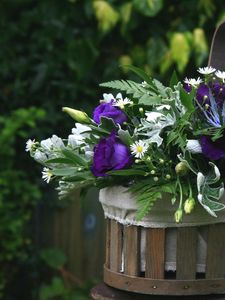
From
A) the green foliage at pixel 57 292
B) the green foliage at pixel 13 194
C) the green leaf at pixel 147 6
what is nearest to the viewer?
the green leaf at pixel 147 6

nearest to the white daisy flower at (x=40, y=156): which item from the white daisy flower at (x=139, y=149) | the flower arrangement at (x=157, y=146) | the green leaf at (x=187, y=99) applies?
the flower arrangement at (x=157, y=146)

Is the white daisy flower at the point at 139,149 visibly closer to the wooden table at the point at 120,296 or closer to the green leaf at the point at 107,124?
the green leaf at the point at 107,124

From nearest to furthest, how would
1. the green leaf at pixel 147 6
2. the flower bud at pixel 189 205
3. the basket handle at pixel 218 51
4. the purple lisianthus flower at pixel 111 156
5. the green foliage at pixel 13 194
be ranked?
the flower bud at pixel 189 205 < the purple lisianthus flower at pixel 111 156 < the basket handle at pixel 218 51 < the green leaf at pixel 147 6 < the green foliage at pixel 13 194

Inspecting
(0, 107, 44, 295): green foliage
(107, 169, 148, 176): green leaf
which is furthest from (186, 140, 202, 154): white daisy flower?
(0, 107, 44, 295): green foliage

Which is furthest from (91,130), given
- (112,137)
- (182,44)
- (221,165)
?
(182,44)

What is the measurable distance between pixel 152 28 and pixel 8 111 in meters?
0.97

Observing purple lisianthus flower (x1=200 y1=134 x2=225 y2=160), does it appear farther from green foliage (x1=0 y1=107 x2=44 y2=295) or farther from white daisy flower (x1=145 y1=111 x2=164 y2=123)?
green foliage (x1=0 y1=107 x2=44 y2=295)

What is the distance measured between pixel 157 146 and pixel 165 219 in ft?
0.51

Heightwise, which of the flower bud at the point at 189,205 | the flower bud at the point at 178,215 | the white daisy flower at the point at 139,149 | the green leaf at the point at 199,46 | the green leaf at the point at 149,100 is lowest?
the flower bud at the point at 178,215

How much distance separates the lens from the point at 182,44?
3344mm

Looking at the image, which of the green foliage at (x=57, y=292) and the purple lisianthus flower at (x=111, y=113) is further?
the green foliage at (x=57, y=292)

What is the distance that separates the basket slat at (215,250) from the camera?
144 centimetres

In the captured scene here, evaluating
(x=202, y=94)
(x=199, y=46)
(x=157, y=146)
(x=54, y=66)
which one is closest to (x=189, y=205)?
(x=157, y=146)

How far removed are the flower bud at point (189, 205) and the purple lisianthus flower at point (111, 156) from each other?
0.16 m
